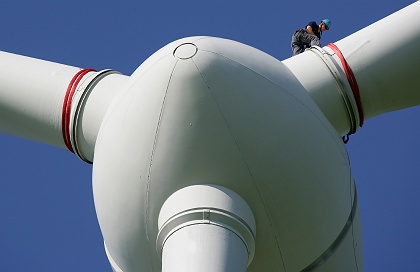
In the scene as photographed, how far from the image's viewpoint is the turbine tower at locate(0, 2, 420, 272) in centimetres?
1190

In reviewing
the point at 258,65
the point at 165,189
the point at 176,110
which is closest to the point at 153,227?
the point at 165,189

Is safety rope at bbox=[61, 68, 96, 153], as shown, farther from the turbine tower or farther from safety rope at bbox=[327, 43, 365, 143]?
safety rope at bbox=[327, 43, 365, 143]

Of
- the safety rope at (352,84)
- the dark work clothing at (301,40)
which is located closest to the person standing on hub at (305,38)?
the dark work clothing at (301,40)

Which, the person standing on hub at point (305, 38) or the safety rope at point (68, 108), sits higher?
the person standing on hub at point (305, 38)

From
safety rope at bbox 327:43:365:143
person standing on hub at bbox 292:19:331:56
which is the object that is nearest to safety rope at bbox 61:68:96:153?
safety rope at bbox 327:43:365:143

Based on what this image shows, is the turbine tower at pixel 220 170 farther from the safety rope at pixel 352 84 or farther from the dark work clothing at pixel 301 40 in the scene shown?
the dark work clothing at pixel 301 40

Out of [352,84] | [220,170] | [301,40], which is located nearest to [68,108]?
[220,170]

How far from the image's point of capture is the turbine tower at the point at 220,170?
11898 millimetres

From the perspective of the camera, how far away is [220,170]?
1207cm

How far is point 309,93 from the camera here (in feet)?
43.7

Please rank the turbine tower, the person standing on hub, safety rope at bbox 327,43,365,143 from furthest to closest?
the person standing on hub < safety rope at bbox 327,43,365,143 < the turbine tower

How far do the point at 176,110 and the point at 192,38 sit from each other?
0.96m

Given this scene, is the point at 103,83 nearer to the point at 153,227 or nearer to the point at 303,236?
the point at 153,227

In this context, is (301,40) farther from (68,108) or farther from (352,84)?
(68,108)
